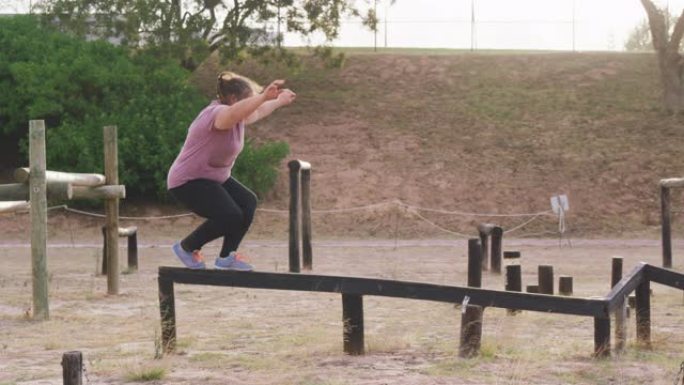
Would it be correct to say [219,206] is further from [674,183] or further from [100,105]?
[100,105]

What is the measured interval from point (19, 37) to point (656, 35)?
51.6 feet

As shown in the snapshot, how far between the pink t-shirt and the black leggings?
2.1 inches

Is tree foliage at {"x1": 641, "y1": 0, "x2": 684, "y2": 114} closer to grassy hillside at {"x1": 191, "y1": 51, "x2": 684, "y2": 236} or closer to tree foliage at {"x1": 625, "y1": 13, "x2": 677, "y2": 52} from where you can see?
grassy hillside at {"x1": 191, "y1": 51, "x2": 684, "y2": 236}

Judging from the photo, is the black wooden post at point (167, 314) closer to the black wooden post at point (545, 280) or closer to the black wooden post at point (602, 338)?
the black wooden post at point (602, 338)

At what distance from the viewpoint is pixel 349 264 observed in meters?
18.9

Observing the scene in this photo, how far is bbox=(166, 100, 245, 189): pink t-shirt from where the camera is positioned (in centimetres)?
771

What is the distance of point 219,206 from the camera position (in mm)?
7758

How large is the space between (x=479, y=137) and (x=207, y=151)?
23.3 meters

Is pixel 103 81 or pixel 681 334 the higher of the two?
pixel 103 81

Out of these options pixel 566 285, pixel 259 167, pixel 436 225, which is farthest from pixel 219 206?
pixel 259 167

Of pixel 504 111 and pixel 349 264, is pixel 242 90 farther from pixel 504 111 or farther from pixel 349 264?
pixel 504 111

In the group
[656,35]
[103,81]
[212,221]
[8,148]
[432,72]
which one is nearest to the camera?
[212,221]

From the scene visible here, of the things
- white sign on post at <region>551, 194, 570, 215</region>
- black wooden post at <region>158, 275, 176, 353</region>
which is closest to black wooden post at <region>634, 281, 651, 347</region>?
black wooden post at <region>158, 275, 176, 353</region>

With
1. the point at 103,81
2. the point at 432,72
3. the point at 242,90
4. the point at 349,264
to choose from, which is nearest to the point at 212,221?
the point at 242,90
